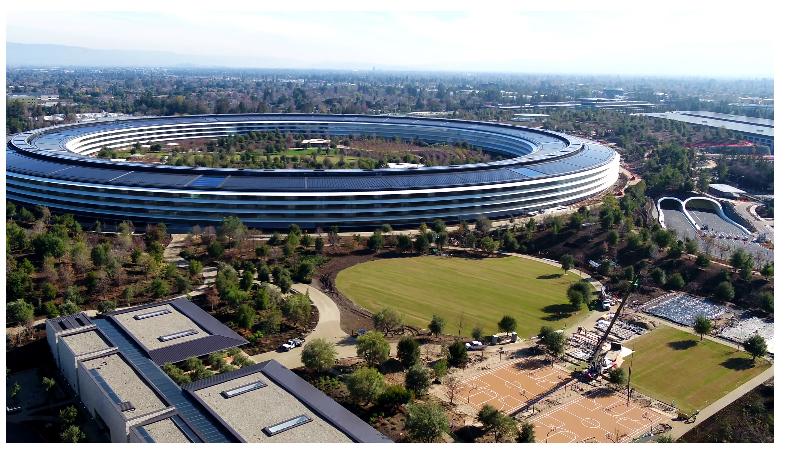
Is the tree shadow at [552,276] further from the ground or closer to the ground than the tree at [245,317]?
further from the ground

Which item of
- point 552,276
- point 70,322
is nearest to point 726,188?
point 552,276

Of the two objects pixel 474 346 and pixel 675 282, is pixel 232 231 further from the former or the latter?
pixel 675 282

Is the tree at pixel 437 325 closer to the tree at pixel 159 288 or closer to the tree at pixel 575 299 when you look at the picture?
the tree at pixel 575 299

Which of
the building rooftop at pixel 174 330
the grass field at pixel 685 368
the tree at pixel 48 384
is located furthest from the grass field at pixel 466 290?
the tree at pixel 48 384

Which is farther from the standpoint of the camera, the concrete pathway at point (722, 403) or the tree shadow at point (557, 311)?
the tree shadow at point (557, 311)

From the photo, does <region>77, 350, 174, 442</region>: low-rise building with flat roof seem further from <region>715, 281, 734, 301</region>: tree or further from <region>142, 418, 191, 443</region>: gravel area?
<region>715, 281, 734, 301</region>: tree

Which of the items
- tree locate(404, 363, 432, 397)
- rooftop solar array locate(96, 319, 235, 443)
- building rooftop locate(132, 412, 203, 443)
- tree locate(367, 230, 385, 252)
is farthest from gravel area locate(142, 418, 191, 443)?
tree locate(367, 230, 385, 252)
